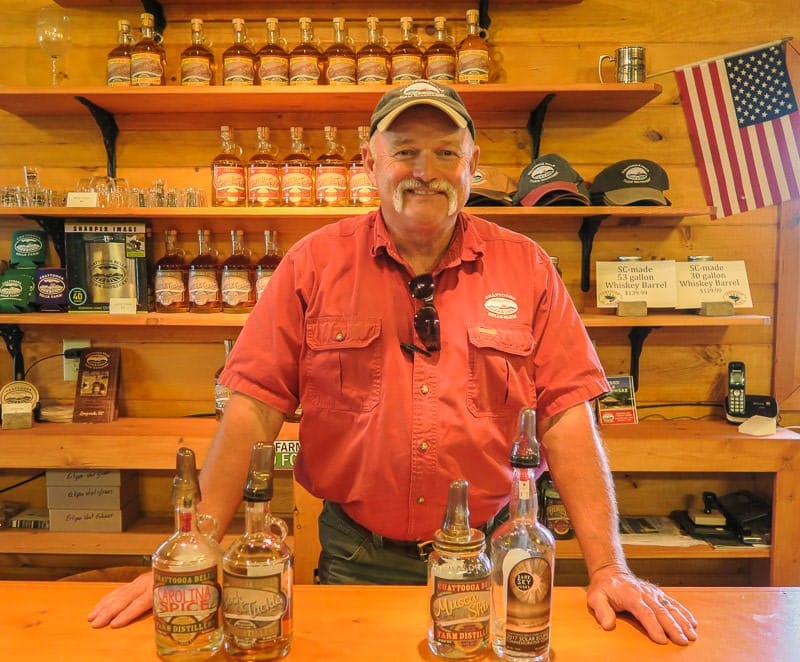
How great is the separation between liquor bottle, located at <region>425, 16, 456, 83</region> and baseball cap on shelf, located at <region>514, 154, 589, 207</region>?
0.41 metres

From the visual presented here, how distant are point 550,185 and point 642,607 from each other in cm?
157

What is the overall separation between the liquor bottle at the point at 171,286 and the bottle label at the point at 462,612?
1867 mm

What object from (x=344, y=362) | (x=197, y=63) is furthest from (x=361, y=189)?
(x=344, y=362)

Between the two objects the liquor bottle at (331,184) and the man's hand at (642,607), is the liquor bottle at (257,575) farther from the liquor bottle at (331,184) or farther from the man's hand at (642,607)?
the liquor bottle at (331,184)

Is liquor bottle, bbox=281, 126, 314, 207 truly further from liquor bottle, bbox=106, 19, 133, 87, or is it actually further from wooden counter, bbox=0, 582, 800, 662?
wooden counter, bbox=0, 582, 800, 662

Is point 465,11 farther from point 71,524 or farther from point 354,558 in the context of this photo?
point 71,524

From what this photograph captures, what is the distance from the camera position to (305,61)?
2.36 meters

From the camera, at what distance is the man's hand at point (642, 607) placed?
0.94m

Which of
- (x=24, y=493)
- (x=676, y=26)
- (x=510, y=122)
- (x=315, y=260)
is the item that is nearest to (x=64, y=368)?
(x=24, y=493)

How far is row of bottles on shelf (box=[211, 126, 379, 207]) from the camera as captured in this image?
2367 millimetres

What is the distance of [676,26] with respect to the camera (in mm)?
2572

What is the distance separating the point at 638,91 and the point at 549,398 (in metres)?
1.41

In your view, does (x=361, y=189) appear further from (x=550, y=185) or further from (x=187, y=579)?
(x=187, y=579)

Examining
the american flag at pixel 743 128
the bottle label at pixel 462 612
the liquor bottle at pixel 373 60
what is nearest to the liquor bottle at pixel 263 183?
the liquor bottle at pixel 373 60
